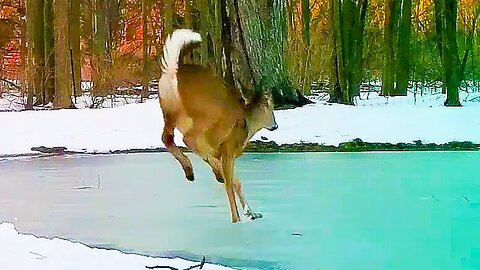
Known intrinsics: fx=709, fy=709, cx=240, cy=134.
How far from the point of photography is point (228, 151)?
1488mm

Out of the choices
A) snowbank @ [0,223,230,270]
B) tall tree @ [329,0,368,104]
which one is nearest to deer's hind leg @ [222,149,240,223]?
snowbank @ [0,223,230,270]

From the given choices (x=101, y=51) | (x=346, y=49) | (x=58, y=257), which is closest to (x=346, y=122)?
(x=346, y=49)

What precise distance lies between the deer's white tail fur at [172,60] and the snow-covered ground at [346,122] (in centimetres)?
6

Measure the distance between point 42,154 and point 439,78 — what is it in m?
0.90

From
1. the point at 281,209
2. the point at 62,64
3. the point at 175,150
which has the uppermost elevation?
the point at 62,64

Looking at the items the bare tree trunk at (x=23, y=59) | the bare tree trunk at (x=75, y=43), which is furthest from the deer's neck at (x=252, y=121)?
the bare tree trunk at (x=23, y=59)

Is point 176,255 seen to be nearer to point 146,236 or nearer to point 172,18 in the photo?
point 146,236

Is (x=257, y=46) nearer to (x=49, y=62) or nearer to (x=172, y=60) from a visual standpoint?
(x=172, y=60)

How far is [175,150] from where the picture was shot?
1.54 metres

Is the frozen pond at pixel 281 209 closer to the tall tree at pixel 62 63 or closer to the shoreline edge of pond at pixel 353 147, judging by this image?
the shoreline edge of pond at pixel 353 147

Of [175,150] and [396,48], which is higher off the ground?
[396,48]

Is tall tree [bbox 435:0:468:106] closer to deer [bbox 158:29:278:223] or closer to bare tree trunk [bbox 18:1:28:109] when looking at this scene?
deer [bbox 158:29:278:223]

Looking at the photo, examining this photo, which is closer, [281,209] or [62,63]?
[281,209]

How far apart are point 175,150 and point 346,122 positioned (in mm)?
377
